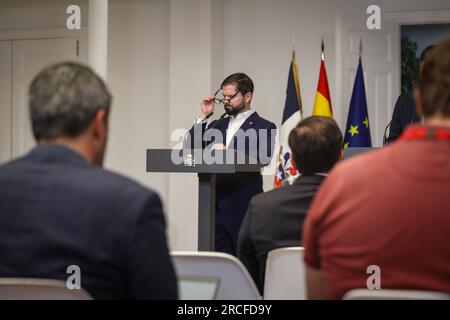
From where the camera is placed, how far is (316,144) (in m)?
2.39

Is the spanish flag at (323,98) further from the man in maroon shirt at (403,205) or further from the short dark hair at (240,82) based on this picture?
the man in maroon shirt at (403,205)

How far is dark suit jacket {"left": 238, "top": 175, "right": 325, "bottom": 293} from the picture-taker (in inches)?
91.6

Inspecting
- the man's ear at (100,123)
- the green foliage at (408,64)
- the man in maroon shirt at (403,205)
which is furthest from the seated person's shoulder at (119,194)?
the green foliage at (408,64)

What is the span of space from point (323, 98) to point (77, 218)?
4.51 m

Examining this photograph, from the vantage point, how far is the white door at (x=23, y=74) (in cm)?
686

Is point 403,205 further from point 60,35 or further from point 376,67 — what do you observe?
point 60,35

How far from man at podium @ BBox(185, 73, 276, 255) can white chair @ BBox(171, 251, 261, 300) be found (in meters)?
2.43

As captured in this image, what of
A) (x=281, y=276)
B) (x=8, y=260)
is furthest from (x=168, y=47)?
(x=8, y=260)

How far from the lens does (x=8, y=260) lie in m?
1.43

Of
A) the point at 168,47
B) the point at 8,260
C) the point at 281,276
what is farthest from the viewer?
the point at 168,47

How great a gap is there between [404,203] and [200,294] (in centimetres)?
57

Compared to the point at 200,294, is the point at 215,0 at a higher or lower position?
higher

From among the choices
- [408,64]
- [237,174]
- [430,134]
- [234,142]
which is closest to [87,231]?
[430,134]
